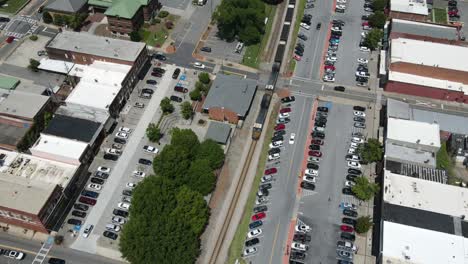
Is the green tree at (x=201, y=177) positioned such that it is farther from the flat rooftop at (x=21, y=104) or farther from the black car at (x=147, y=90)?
the flat rooftop at (x=21, y=104)

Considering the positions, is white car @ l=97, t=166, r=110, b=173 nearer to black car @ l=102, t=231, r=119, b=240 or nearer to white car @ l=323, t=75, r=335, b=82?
black car @ l=102, t=231, r=119, b=240

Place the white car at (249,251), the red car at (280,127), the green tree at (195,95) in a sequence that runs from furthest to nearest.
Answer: the green tree at (195,95)
the red car at (280,127)
the white car at (249,251)

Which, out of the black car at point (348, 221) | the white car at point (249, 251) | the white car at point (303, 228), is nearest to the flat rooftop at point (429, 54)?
the black car at point (348, 221)

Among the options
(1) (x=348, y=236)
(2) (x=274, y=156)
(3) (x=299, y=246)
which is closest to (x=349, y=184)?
(1) (x=348, y=236)

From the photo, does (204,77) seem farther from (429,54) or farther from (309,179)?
(429,54)

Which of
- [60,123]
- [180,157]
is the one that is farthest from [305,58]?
[60,123]
